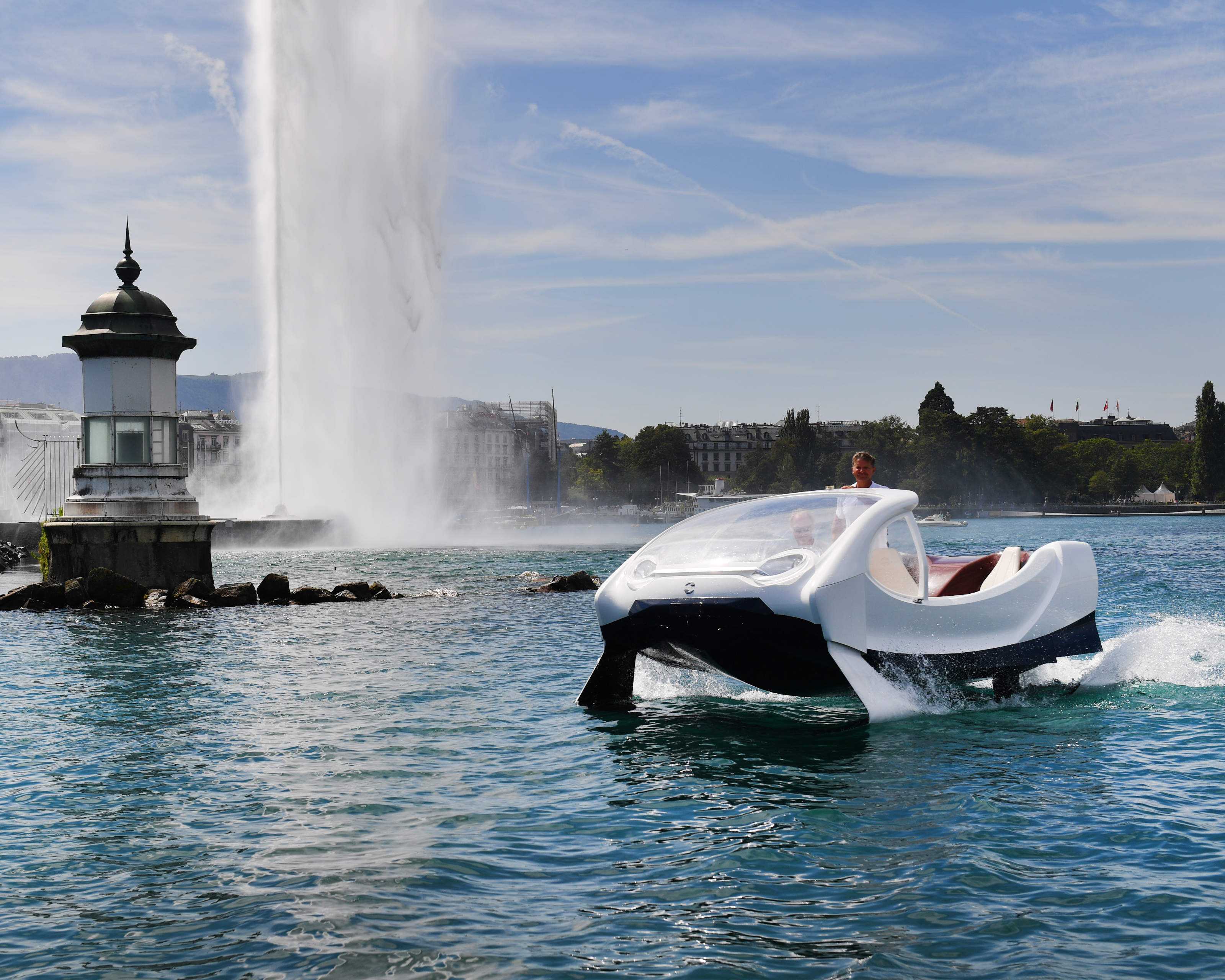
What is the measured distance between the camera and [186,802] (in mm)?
9383

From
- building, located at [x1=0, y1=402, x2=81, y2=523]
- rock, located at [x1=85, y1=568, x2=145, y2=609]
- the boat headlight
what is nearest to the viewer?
the boat headlight

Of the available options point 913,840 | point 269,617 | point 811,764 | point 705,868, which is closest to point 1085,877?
point 913,840

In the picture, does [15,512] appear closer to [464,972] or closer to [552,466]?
[464,972]

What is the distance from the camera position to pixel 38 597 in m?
28.7

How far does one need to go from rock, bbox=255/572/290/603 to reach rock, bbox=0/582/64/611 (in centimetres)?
449

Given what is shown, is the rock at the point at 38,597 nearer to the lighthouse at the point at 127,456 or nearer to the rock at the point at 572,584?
the lighthouse at the point at 127,456

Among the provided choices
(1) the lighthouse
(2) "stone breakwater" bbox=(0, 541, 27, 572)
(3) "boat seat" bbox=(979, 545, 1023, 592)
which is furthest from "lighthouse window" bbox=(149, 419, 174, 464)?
(3) "boat seat" bbox=(979, 545, 1023, 592)

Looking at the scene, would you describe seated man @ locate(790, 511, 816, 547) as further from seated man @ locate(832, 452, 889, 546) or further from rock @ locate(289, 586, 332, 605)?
rock @ locate(289, 586, 332, 605)

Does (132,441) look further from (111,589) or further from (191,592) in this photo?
(191,592)

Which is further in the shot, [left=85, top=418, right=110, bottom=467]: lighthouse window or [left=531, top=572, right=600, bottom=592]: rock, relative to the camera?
[left=531, top=572, right=600, bottom=592]: rock

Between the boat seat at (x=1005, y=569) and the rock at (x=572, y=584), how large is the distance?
20980mm

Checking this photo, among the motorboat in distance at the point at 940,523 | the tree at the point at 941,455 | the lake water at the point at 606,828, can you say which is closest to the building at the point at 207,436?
the motorboat in distance at the point at 940,523

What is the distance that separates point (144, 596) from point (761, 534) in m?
21.7

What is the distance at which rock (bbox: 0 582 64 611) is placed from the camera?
28.7 meters
